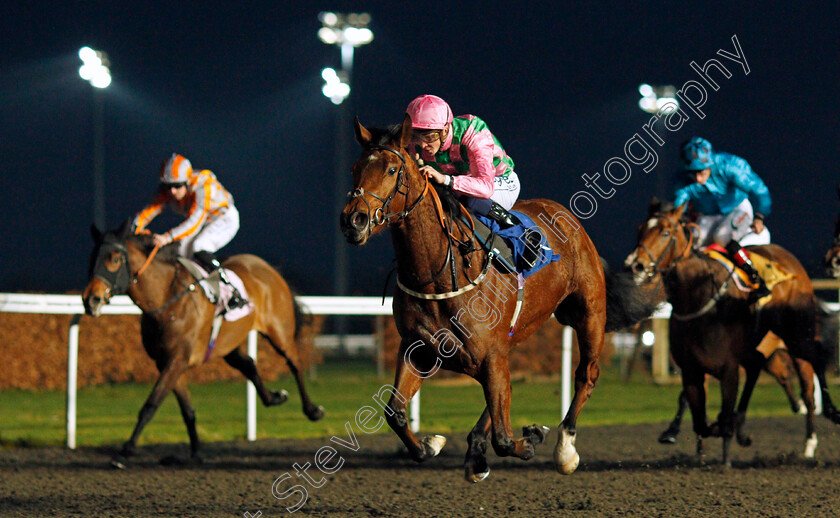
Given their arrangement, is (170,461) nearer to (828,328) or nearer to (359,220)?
(359,220)

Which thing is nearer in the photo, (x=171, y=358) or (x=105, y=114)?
(x=171, y=358)

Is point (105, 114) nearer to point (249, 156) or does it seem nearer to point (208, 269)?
point (249, 156)

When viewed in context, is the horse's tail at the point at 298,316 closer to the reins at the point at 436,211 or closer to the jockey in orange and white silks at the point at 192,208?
the jockey in orange and white silks at the point at 192,208

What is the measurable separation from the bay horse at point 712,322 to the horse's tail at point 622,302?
66 cm

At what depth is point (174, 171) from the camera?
6199 millimetres

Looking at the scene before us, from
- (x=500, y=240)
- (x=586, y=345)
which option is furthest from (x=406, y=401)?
(x=586, y=345)

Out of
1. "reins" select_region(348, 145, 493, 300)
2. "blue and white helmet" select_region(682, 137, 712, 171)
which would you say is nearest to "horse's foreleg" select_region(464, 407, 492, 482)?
"reins" select_region(348, 145, 493, 300)

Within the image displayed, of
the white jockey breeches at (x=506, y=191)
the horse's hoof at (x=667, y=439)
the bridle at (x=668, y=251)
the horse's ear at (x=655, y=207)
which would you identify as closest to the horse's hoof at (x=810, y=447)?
the horse's hoof at (x=667, y=439)

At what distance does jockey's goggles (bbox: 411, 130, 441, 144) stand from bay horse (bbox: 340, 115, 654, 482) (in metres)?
0.30

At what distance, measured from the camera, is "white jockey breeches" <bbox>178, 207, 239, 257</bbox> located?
6.57 metres

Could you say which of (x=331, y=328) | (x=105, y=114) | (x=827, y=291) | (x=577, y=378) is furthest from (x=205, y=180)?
(x=105, y=114)

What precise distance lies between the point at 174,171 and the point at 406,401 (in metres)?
3.42

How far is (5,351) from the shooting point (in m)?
9.74

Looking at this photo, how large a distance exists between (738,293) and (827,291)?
756 centimetres
